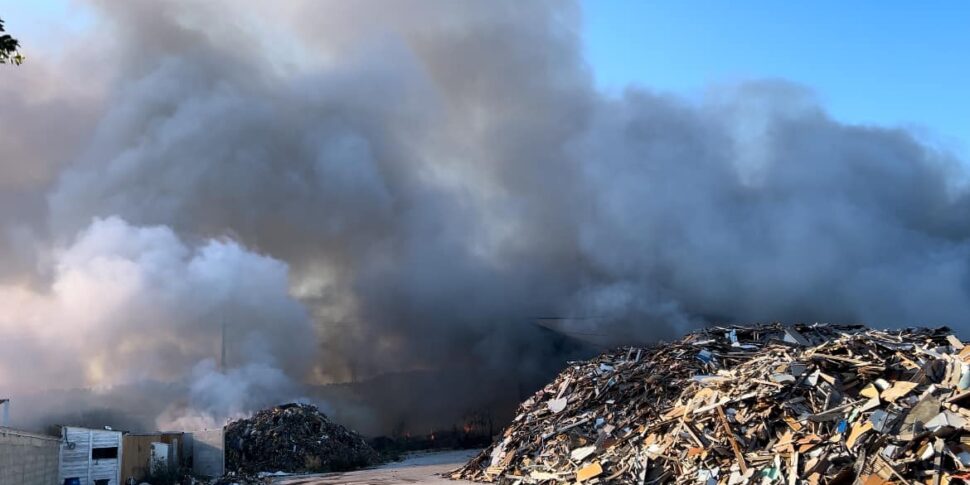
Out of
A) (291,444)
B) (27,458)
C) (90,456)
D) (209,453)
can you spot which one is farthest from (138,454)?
(291,444)

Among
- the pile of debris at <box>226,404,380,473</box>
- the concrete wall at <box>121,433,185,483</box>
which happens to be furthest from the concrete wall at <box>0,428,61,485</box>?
the pile of debris at <box>226,404,380,473</box>

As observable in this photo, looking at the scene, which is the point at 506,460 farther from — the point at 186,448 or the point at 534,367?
the point at 534,367

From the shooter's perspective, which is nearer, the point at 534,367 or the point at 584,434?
the point at 584,434

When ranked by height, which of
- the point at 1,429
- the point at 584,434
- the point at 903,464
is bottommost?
the point at 903,464

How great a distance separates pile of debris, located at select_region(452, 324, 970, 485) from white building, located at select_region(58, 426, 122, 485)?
54.7ft

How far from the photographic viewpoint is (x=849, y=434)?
19734 millimetres

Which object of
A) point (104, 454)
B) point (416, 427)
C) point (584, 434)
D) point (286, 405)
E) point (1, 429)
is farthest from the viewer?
point (416, 427)

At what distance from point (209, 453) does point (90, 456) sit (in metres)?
9.43

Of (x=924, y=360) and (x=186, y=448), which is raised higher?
(x=186, y=448)

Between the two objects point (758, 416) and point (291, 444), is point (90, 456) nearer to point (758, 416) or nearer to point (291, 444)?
point (291, 444)

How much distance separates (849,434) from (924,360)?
4.27 meters

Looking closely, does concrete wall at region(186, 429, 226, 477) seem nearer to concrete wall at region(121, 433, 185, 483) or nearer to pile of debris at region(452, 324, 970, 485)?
concrete wall at region(121, 433, 185, 483)

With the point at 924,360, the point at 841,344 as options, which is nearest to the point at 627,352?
the point at 841,344

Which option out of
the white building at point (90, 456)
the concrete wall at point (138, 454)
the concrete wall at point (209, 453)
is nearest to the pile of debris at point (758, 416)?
the concrete wall at point (209, 453)
